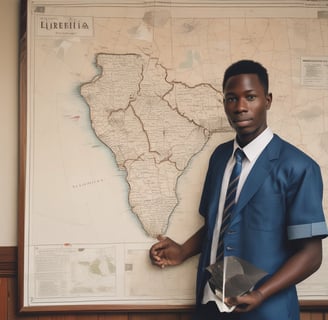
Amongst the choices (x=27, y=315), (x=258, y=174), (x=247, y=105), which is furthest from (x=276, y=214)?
(x=27, y=315)

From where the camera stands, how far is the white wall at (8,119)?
1847 mm

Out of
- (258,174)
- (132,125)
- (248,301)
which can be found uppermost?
(132,125)

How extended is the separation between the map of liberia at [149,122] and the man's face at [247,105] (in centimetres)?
32

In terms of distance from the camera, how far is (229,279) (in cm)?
137

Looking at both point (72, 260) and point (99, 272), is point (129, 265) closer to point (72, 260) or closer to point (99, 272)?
point (99, 272)

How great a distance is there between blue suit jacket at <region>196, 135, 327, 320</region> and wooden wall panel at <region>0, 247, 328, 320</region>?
1.43 feet

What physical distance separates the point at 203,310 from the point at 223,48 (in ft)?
3.69

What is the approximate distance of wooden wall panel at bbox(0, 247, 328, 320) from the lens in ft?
5.97

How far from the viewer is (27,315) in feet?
5.96

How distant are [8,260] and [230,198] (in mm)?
1037

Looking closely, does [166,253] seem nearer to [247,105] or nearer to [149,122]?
[149,122]

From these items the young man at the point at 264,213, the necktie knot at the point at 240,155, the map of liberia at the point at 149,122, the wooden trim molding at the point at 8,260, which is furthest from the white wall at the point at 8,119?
the necktie knot at the point at 240,155

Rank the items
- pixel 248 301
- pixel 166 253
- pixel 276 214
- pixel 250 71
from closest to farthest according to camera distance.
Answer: pixel 248 301 < pixel 276 214 < pixel 250 71 < pixel 166 253

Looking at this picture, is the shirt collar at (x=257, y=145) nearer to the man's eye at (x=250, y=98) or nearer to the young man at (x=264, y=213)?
the young man at (x=264, y=213)
